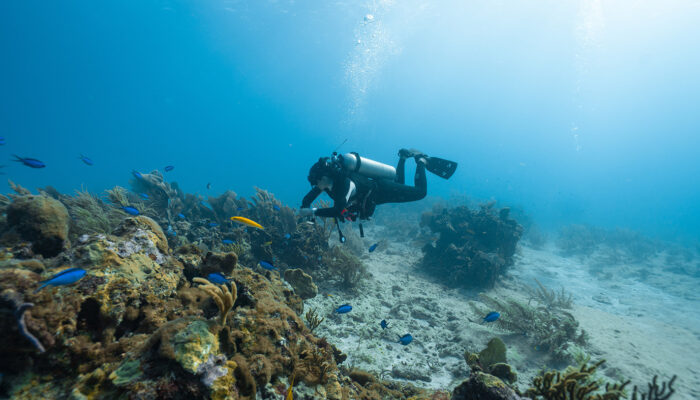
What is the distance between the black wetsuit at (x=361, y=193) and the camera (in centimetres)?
559

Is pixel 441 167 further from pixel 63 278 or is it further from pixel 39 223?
pixel 39 223

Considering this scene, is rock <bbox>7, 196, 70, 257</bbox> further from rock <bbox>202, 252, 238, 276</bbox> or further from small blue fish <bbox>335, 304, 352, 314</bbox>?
small blue fish <bbox>335, 304, 352, 314</bbox>

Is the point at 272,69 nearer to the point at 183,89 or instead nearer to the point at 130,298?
the point at 183,89

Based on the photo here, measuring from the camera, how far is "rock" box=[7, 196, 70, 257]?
3357mm

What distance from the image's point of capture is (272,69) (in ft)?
286

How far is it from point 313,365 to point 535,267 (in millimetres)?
13426

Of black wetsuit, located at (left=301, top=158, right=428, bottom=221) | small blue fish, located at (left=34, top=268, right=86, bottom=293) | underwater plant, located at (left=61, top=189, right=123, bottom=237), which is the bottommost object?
small blue fish, located at (left=34, top=268, right=86, bottom=293)

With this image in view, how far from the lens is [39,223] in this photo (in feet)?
11.2

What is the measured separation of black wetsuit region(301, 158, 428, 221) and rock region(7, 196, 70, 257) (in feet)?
12.7

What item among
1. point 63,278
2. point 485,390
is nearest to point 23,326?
point 63,278

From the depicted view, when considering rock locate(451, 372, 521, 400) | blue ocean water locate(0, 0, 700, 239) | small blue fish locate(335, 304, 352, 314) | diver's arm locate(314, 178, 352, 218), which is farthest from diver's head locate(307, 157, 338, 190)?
blue ocean water locate(0, 0, 700, 239)

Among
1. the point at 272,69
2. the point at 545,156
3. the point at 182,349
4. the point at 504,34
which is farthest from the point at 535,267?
the point at 545,156

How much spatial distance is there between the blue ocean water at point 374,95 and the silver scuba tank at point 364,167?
74.7ft

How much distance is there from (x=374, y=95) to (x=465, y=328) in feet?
430
